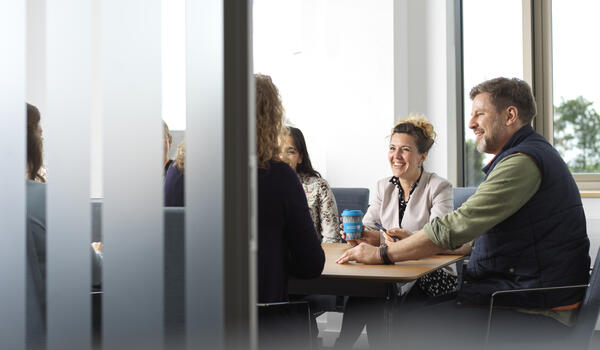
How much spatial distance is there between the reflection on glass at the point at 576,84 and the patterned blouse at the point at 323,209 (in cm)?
182

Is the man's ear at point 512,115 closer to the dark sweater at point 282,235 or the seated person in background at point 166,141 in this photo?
the dark sweater at point 282,235

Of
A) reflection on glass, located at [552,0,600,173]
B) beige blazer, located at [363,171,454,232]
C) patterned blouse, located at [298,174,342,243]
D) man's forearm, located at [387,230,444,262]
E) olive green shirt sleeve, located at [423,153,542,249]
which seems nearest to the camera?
olive green shirt sleeve, located at [423,153,542,249]

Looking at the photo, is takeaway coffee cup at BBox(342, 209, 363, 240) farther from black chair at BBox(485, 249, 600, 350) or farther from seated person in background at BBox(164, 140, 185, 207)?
seated person in background at BBox(164, 140, 185, 207)

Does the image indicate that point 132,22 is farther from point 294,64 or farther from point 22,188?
point 294,64

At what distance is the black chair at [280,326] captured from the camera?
6.08 feet

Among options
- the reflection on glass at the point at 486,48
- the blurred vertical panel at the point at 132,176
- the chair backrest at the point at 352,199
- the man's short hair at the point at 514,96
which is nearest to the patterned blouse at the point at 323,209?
the chair backrest at the point at 352,199

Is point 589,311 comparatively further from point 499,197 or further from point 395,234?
point 395,234

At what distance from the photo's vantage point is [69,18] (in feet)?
3.76

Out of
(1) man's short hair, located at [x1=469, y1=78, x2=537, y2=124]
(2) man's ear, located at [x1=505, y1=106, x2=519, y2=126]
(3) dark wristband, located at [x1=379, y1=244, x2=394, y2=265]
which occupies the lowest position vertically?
(3) dark wristband, located at [x1=379, y1=244, x2=394, y2=265]

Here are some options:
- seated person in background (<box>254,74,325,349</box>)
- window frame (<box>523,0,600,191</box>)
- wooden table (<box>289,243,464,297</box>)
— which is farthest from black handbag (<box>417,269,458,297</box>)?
window frame (<box>523,0,600,191</box>)

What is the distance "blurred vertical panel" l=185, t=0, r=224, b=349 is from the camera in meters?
1.06

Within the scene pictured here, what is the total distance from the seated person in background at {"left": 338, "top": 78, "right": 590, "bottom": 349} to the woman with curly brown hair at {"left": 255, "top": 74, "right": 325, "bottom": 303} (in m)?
0.40

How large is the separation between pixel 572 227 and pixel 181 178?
1416 mm

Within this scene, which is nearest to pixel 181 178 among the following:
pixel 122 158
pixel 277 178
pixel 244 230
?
pixel 122 158
